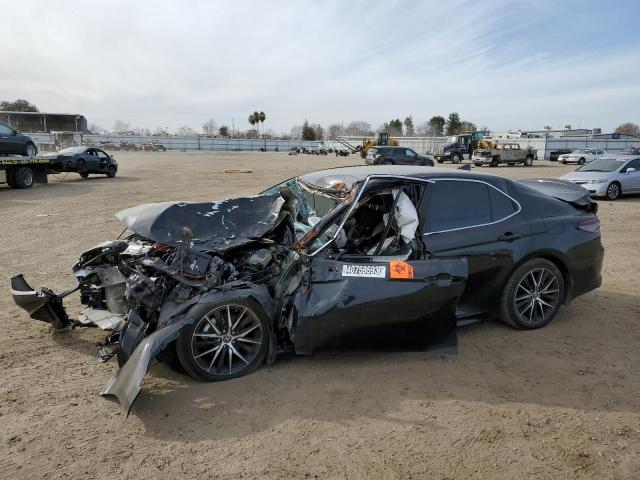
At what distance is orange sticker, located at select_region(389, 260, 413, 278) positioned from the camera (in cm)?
389

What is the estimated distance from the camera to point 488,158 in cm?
3619

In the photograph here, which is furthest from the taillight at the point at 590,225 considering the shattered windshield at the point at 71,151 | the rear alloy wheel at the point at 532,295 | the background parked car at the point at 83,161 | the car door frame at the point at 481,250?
the shattered windshield at the point at 71,151

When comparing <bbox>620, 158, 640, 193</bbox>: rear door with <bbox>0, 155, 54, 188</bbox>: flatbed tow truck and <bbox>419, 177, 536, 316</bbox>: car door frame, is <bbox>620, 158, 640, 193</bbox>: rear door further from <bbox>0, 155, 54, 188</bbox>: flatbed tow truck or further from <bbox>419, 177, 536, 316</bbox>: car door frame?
<bbox>0, 155, 54, 188</bbox>: flatbed tow truck

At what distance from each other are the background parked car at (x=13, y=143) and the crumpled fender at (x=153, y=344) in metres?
17.9

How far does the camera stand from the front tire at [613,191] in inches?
616

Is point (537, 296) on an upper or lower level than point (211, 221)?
lower

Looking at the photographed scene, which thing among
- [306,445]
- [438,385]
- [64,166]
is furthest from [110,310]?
[64,166]

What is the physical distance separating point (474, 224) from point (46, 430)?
153 inches

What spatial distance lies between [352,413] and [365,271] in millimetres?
1098

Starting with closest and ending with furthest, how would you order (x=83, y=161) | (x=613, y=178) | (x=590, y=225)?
(x=590, y=225) < (x=613, y=178) < (x=83, y=161)

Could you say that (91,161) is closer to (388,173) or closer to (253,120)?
(388,173)

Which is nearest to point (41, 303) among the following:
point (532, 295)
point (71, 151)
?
point (532, 295)

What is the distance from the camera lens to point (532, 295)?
4.81 metres

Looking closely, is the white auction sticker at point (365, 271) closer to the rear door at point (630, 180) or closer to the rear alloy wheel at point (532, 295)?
the rear alloy wheel at point (532, 295)
